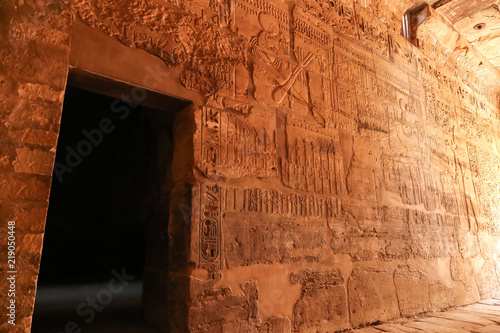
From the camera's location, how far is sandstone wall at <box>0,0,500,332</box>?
5.74 feet

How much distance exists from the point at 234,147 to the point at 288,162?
513mm

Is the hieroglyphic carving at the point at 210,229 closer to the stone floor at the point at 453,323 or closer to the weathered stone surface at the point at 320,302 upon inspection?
the weathered stone surface at the point at 320,302

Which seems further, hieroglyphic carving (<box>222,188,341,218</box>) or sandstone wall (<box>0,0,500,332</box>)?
hieroglyphic carving (<box>222,188,341,218</box>)

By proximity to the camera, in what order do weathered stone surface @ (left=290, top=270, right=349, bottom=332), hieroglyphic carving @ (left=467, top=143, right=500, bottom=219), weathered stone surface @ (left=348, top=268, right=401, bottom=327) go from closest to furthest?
1. weathered stone surface @ (left=290, top=270, right=349, bottom=332)
2. weathered stone surface @ (left=348, top=268, right=401, bottom=327)
3. hieroglyphic carving @ (left=467, top=143, right=500, bottom=219)

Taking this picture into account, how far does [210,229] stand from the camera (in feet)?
6.75

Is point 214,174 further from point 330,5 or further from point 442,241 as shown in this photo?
point 442,241

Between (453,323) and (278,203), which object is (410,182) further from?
(278,203)

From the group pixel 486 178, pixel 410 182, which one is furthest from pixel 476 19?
pixel 410 182

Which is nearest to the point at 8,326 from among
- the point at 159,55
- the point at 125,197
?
the point at 159,55

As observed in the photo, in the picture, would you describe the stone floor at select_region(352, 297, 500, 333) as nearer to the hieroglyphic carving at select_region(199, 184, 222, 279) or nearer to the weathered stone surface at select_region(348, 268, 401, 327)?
the weathered stone surface at select_region(348, 268, 401, 327)

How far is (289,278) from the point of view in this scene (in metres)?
2.39

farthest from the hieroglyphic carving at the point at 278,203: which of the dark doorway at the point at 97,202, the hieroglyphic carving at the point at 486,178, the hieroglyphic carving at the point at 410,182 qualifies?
the hieroglyphic carving at the point at 486,178

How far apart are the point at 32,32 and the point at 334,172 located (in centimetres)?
231

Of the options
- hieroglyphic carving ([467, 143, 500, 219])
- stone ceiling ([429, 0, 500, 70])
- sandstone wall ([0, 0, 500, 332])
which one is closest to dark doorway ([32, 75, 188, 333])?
sandstone wall ([0, 0, 500, 332])
